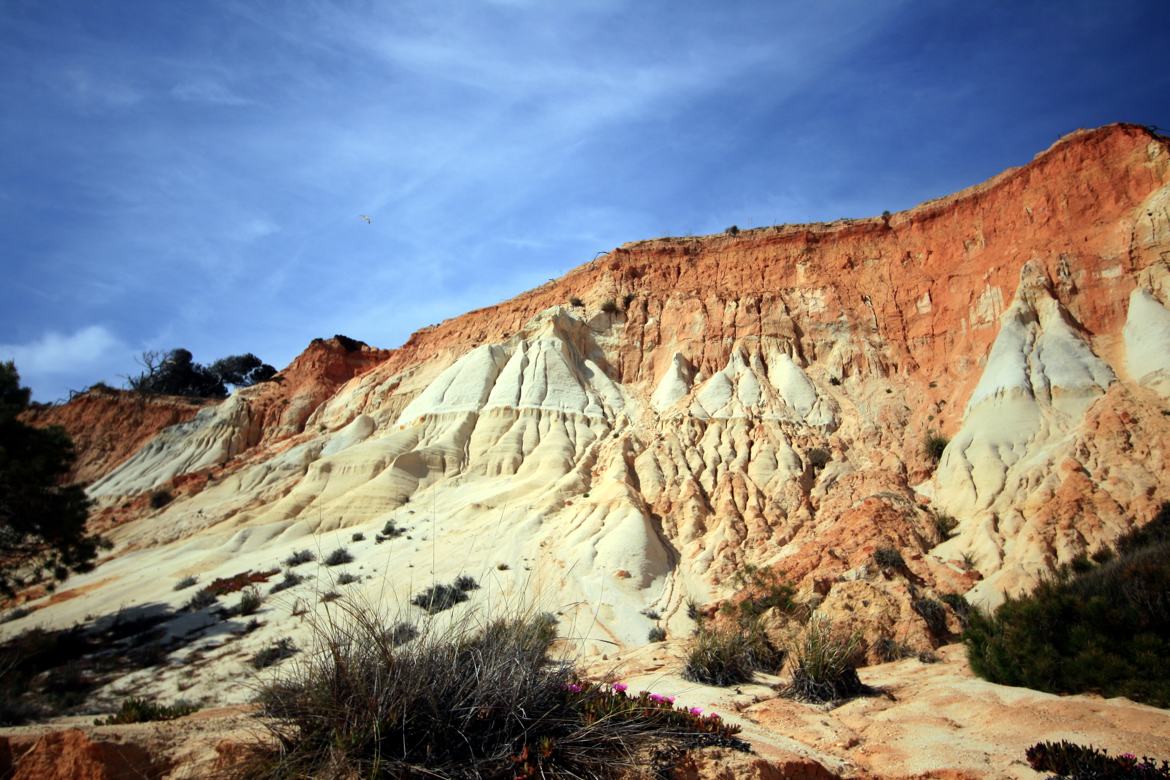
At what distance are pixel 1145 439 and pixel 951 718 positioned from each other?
14.9 metres

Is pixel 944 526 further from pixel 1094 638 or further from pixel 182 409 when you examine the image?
pixel 182 409

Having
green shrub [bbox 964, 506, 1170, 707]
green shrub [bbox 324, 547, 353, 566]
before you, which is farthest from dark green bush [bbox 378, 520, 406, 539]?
green shrub [bbox 964, 506, 1170, 707]

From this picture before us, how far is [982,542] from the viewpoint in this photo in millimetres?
17203

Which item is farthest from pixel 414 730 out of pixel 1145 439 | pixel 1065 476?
pixel 1145 439

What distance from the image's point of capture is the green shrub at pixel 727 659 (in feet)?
33.7

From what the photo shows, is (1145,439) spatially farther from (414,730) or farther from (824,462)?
(414,730)

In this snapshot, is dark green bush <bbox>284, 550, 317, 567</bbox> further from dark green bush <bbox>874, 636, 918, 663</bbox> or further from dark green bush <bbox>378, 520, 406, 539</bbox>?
dark green bush <bbox>874, 636, 918, 663</bbox>

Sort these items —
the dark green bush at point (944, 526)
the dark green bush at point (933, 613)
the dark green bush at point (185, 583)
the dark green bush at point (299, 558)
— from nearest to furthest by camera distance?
the dark green bush at point (933, 613) → the dark green bush at point (944, 526) → the dark green bush at point (185, 583) → the dark green bush at point (299, 558)

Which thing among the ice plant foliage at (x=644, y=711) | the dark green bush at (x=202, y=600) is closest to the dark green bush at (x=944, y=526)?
the ice plant foliage at (x=644, y=711)

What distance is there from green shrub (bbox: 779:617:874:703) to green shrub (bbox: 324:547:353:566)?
16.3 metres

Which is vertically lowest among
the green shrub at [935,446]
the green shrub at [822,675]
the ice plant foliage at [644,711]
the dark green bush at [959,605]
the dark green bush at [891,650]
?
the dark green bush at [891,650]

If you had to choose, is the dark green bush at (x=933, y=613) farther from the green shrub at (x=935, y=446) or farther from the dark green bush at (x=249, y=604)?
the dark green bush at (x=249, y=604)

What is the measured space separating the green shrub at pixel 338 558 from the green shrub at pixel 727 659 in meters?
13.9

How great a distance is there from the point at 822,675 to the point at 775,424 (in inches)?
737
